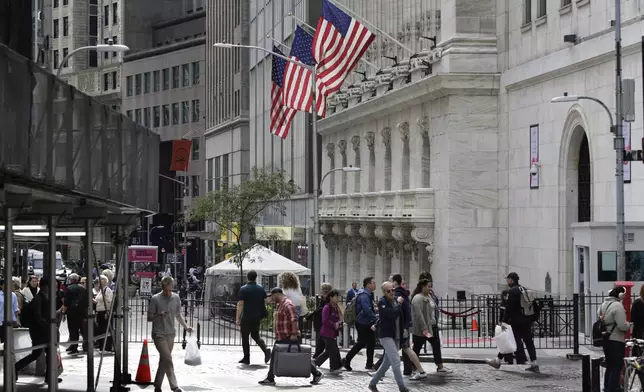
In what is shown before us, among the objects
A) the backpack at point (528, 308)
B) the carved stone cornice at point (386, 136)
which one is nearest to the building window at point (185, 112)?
the carved stone cornice at point (386, 136)

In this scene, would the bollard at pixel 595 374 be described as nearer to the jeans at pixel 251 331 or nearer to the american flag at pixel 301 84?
the jeans at pixel 251 331

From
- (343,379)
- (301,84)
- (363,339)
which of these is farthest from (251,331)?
(301,84)

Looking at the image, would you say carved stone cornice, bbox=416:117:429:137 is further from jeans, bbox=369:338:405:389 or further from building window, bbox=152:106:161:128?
building window, bbox=152:106:161:128

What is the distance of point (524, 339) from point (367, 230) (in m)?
30.3

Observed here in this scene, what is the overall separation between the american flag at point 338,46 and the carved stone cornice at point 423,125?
6.53 m

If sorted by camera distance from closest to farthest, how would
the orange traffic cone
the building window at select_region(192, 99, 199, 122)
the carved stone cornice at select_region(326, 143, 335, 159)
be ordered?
1. the orange traffic cone
2. the carved stone cornice at select_region(326, 143, 335, 159)
3. the building window at select_region(192, 99, 199, 122)

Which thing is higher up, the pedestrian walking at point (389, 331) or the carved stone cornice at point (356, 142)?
the carved stone cornice at point (356, 142)

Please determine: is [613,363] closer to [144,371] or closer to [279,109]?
[144,371]

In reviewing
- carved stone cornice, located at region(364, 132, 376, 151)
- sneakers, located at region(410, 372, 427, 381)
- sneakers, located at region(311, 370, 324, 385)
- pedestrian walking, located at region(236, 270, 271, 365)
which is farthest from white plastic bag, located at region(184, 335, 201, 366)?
carved stone cornice, located at region(364, 132, 376, 151)

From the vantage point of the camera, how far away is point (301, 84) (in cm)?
4550

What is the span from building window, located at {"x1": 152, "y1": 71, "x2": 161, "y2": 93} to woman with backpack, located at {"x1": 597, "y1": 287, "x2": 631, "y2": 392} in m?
106

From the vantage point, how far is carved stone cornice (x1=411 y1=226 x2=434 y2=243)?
4859 centimetres

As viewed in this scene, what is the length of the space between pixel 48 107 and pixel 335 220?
4639 centimetres

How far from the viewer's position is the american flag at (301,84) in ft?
149
